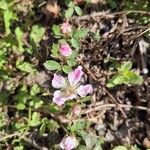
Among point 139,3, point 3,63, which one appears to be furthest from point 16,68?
point 139,3

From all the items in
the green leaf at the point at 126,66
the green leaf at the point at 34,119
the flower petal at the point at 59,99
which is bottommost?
the green leaf at the point at 34,119

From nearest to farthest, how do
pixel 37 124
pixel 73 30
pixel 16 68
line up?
1. pixel 73 30
2. pixel 37 124
3. pixel 16 68

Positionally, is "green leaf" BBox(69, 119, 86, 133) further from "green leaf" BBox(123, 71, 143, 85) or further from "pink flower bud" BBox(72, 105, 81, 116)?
"green leaf" BBox(123, 71, 143, 85)

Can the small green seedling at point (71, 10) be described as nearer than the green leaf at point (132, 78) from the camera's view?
No

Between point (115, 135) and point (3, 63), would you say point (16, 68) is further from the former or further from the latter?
point (115, 135)

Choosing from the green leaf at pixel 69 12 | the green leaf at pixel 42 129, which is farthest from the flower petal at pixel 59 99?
the green leaf at pixel 69 12

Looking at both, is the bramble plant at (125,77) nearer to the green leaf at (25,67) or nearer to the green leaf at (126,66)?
the green leaf at (126,66)
